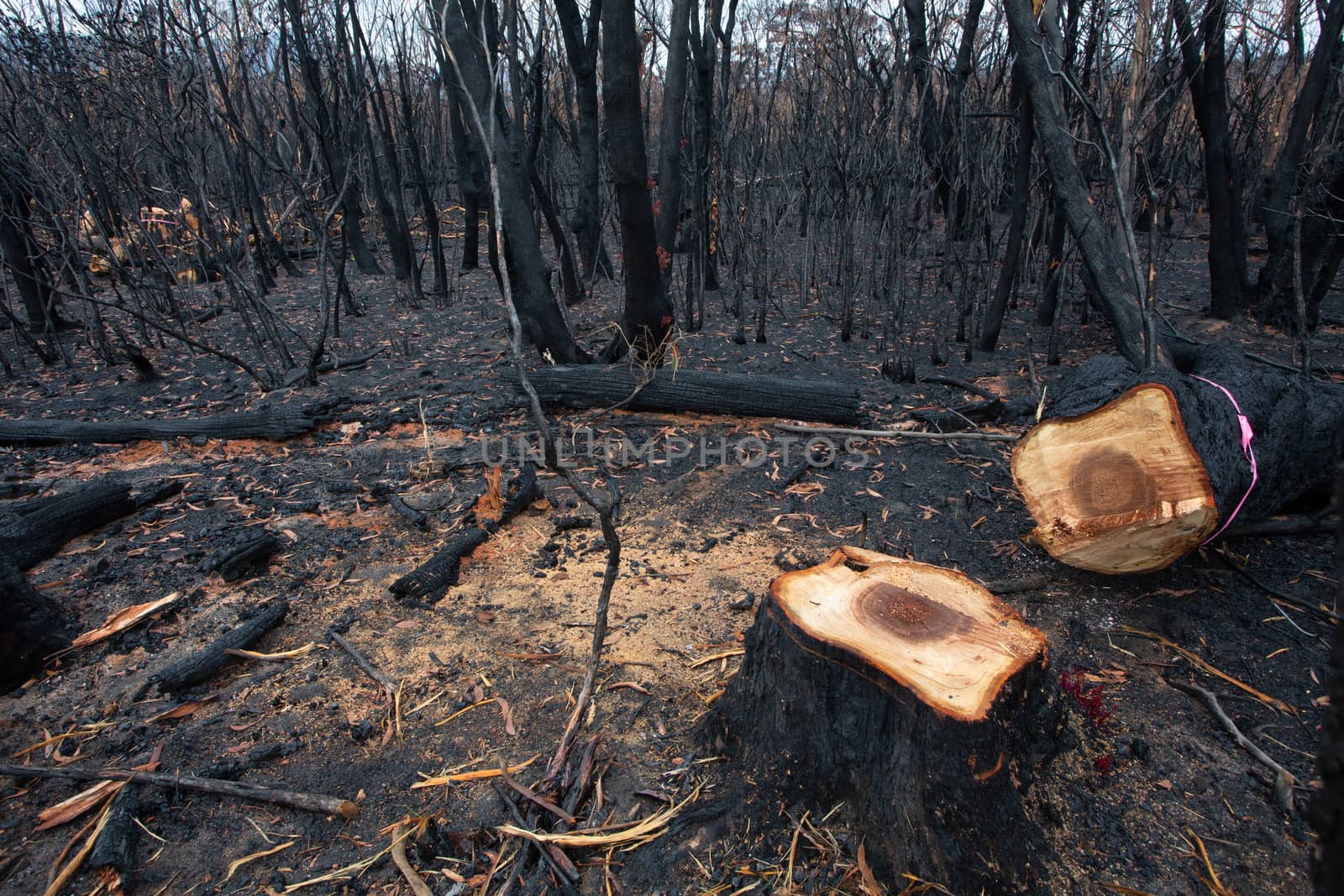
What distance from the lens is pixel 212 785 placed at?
195 cm

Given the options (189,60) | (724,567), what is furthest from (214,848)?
(189,60)

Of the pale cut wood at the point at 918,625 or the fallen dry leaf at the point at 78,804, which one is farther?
the fallen dry leaf at the point at 78,804

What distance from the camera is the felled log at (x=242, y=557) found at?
302cm

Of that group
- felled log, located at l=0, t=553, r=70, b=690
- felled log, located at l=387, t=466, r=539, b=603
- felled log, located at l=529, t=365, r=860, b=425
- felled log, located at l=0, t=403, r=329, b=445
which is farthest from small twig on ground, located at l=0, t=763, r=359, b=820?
felled log, located at l=529, t=365, r=860, b=425

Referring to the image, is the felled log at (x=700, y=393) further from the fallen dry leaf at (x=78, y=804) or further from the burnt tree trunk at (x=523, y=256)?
the fallen dry leaf at (x=78, y=804)

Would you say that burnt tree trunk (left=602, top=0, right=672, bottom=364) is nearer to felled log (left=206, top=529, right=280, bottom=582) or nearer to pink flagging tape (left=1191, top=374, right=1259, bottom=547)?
felled log (left=206, top=529, right=280, bottom=582)

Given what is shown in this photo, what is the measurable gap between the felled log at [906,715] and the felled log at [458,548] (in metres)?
1.53

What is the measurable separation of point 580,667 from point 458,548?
1032 mm

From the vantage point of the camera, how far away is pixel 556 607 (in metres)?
2.85

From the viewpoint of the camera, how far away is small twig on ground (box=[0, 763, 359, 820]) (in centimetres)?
189

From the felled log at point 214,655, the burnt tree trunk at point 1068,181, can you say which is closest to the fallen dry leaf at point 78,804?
the felled log at point 214,655

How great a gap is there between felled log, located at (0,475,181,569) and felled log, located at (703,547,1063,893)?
3.43 m

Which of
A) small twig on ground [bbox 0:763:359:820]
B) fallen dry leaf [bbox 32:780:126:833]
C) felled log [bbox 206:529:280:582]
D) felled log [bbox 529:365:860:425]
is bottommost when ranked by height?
fallen dry leaf [bbox 32:780:126:833]

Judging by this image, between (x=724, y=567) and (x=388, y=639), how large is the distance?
1.45 meters
